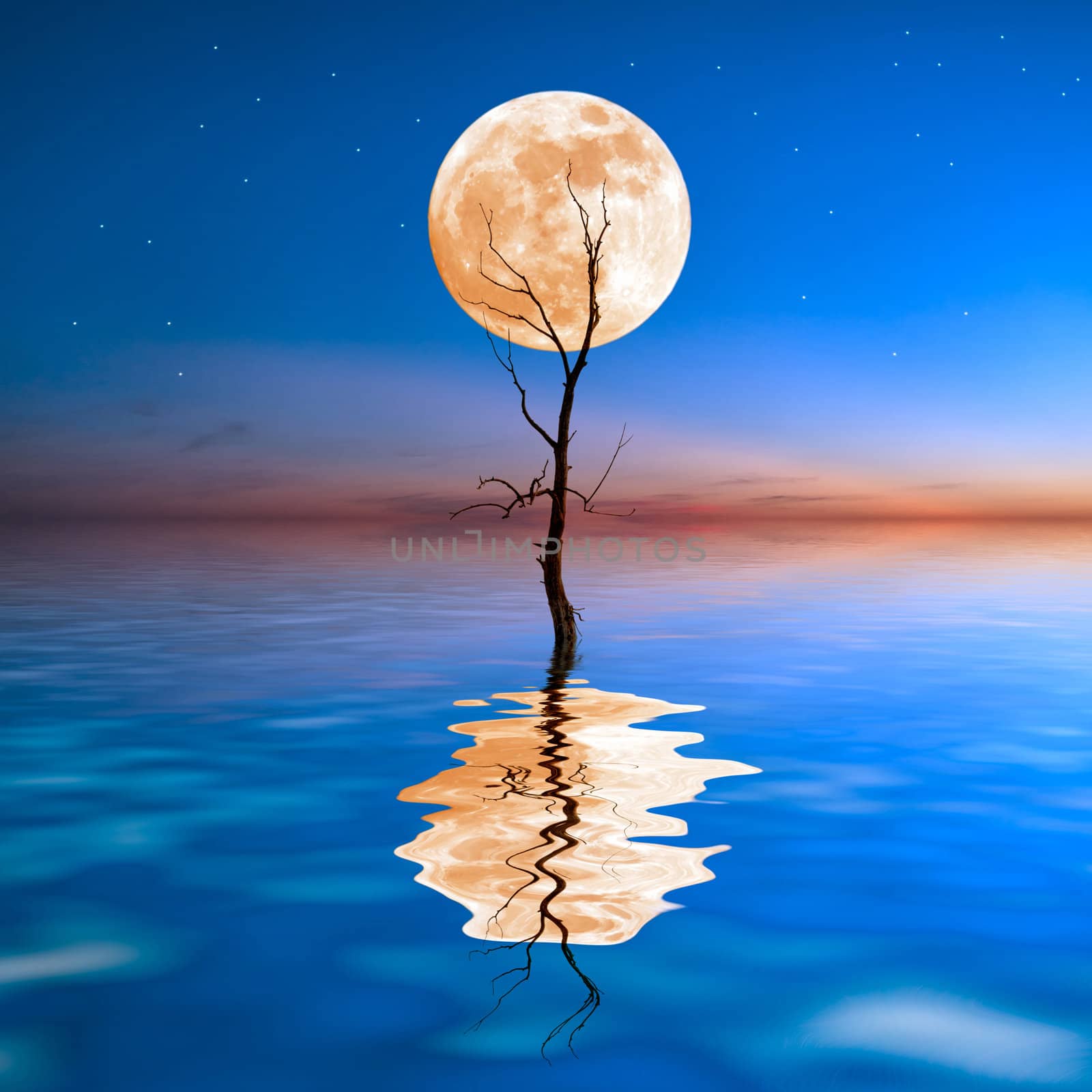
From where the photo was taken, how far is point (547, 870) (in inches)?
189

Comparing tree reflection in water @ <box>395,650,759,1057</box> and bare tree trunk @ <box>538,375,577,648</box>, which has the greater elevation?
bare tree trunk @ <box>538,375,577,648</box>

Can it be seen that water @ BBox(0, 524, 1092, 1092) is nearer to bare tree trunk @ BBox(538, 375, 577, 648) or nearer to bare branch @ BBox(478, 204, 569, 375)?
bare tree trunk @ BBox(538, 375, 577, 648)

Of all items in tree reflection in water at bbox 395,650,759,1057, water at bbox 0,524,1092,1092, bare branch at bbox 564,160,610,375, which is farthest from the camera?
bare branch at bbox 564,160,610,375

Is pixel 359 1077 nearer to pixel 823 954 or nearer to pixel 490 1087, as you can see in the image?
pixel 490 1087

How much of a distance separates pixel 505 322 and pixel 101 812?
8180 mm

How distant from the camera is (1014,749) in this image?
7.93 meters

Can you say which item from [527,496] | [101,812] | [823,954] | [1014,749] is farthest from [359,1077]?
[527,496]

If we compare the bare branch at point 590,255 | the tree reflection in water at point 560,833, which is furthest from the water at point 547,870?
the bare branch at point 590,255

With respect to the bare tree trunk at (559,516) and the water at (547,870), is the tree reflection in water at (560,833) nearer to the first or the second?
the water at (547,870)

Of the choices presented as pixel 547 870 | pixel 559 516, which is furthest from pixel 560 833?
pixel 559 516

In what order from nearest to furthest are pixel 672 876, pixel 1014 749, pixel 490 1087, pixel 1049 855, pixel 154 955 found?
pixel 490 1087, pixel 154 955, pixel 672 876, pixel 1049 855, pixel 1014 749

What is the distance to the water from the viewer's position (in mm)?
3312

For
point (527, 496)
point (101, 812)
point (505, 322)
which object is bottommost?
point (101, 812)

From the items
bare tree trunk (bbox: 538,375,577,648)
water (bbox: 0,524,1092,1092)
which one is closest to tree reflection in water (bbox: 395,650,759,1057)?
water (bbox: 0,524,1092,1092)
